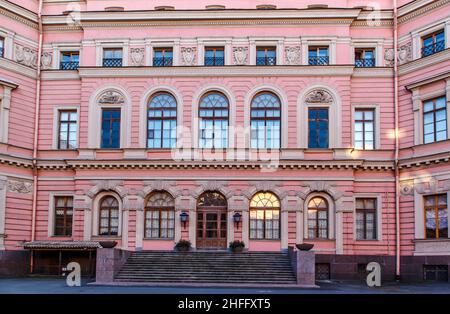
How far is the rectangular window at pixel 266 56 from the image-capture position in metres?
32.6

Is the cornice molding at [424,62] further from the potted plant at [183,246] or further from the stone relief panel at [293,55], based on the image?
the potted plant at [183,246]

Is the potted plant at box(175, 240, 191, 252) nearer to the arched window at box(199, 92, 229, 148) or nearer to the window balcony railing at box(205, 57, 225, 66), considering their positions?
the arched window at box(199, 92, 229, 148)

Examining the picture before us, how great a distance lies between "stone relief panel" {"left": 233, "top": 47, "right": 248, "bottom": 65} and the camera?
32.5m

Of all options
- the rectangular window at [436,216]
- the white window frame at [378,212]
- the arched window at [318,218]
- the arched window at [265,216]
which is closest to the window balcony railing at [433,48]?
the rectangular window at [436,216]

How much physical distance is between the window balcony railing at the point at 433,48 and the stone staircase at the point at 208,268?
44.5ft

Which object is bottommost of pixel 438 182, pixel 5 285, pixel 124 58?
pixel 5 285

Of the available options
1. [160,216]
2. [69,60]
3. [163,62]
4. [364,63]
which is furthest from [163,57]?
[364,63]

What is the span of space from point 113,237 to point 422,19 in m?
21.2

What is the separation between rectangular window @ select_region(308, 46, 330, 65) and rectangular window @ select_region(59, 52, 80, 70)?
1398cm

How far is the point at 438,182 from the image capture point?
28797 mm

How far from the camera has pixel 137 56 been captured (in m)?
32.9
